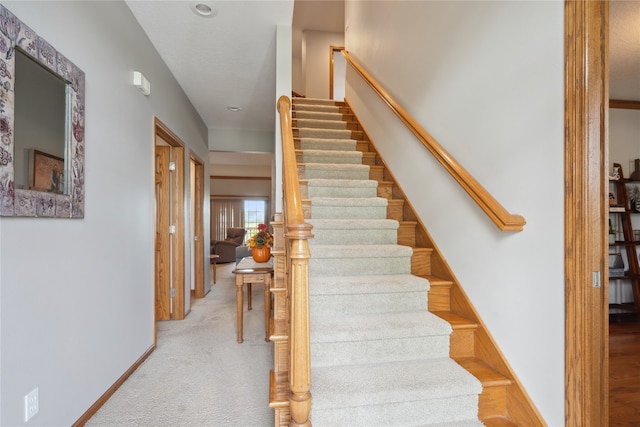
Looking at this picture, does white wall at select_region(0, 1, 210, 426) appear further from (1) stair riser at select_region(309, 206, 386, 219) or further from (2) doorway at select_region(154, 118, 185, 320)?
(1) stair riser at select_region(309, 206, 386, 219)

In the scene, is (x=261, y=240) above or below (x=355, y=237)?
below

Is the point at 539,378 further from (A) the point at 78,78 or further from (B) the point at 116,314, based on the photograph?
(A) the point at 78,78

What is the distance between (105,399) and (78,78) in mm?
1922

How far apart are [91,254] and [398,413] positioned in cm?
189

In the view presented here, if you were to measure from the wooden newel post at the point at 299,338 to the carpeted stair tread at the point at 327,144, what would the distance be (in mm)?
2546

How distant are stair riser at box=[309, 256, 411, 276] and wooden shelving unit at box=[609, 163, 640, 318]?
290 centimetres

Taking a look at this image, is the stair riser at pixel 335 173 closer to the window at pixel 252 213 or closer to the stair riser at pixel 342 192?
the stair riser at pixel 342 192

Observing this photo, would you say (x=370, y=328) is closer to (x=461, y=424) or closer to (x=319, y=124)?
(x=461, y=424)

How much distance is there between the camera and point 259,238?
3.41 metres

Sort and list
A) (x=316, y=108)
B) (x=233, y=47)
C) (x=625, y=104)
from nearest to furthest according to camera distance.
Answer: (x=233, y=47), (x=625, y=104), (x=316, y=108)

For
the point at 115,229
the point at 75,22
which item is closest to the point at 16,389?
the point at 115,229

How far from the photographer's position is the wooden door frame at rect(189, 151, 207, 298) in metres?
4.62

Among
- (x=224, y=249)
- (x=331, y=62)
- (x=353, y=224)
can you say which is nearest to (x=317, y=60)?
(x=331, y=62)

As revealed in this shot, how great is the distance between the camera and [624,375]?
2.13 meters
